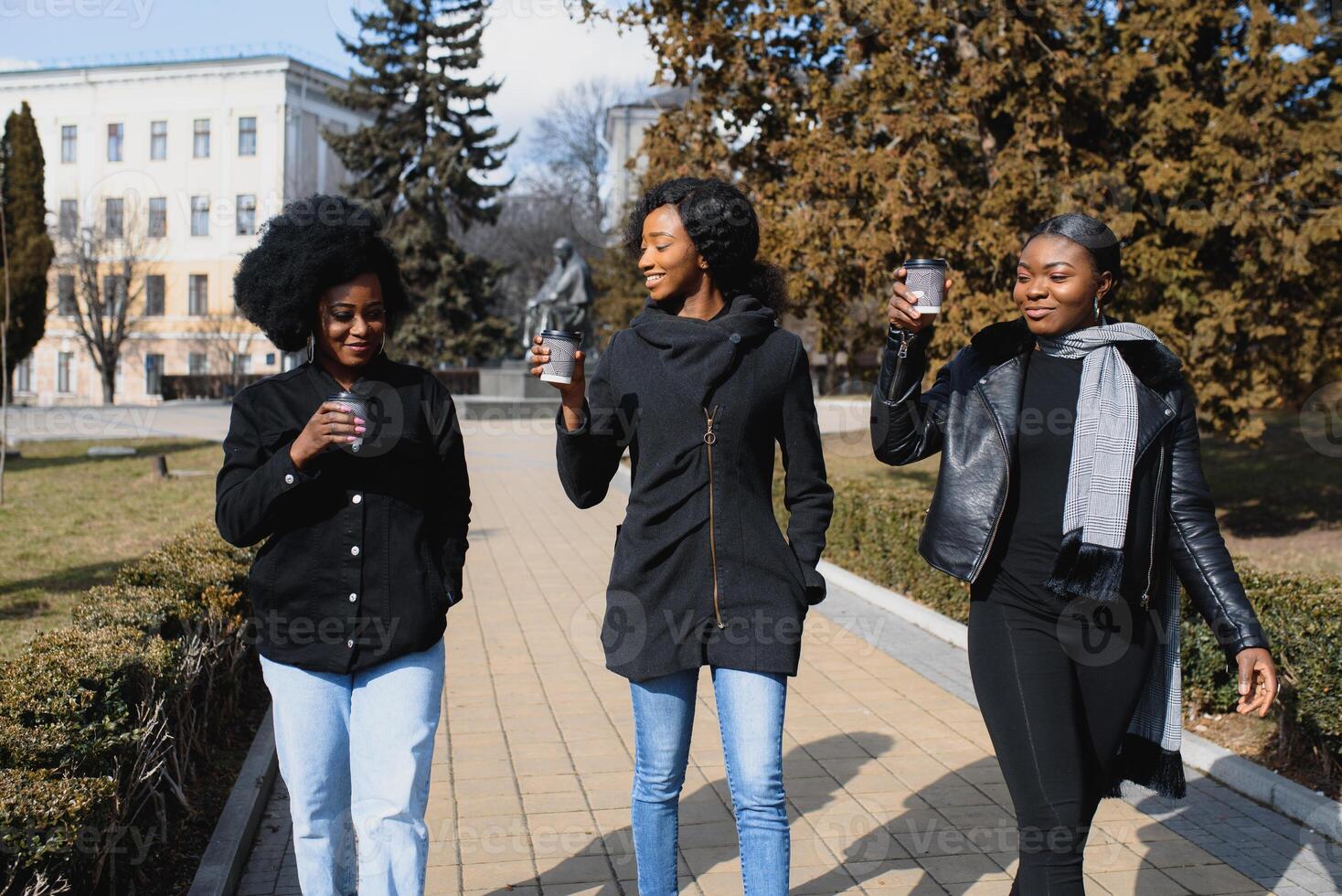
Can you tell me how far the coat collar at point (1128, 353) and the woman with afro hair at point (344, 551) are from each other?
1.29 metres

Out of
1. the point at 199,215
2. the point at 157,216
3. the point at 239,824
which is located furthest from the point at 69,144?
the point at 239,824

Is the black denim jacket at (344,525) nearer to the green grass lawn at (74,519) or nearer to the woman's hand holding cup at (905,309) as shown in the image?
the woman's hand holding cup at (905,309)

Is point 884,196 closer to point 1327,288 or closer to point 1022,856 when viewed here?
point 1327,288

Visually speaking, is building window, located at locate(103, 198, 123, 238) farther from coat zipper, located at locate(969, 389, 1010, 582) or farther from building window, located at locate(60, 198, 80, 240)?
coat zipper, located at locate(969, 389, 1010, 582)

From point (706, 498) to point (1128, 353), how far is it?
3.43ft

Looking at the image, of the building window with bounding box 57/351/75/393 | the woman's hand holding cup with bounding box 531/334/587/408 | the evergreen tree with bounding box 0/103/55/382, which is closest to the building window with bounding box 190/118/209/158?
the building window with bounding box 57/351/75/393

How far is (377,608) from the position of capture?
279cm

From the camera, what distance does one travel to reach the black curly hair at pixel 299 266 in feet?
9.43

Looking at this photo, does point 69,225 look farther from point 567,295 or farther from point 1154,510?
point 1154,510

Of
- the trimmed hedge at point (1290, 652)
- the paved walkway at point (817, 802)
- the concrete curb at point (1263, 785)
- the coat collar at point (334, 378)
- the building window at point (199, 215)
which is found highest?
the building window at point (199, 215)

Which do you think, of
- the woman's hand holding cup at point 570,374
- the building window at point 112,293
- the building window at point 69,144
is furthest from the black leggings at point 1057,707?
the building window at point 69,144

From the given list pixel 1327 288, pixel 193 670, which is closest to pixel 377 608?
pixel 193 670

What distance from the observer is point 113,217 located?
1684 inches

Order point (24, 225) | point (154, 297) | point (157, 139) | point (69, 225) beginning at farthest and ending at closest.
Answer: point (157, 139)
point (154, 297)
point (69, 225)
point (24, 225)
